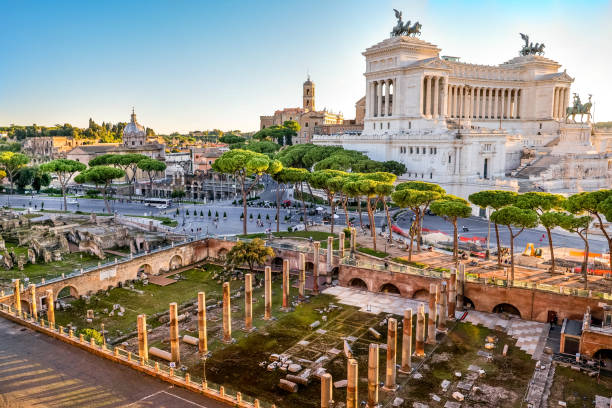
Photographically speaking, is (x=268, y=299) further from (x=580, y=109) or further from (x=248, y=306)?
(x=580, y=109)

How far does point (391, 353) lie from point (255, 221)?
125 feet

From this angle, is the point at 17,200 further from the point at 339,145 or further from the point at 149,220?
the point at 339,145

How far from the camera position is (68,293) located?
3994cm

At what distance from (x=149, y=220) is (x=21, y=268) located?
17680 millimetres

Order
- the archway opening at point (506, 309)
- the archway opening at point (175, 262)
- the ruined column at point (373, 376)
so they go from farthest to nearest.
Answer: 1. the archway opening at point (175, 262)
2. the archway opening at point (506, 309)
3. the ruined column at point (373, 376)

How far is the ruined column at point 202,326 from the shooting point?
29.5 metres

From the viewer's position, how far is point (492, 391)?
25.8 meters

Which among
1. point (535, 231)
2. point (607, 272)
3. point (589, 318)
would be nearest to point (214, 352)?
point (589, 318)

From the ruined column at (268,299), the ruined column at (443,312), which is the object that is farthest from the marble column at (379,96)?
the ruined column at (268,299)

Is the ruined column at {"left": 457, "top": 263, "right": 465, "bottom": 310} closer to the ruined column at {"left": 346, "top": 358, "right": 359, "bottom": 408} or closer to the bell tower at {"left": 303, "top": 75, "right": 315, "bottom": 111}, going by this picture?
the ruined column at {"left": 346, "top": 358, "right": 359, "bottom": 408}

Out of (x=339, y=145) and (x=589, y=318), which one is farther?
(x=339, y=145)

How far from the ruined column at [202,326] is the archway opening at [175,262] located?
59.8 ft

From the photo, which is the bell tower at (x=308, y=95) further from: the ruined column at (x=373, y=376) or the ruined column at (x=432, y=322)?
the ruined column at (x=373, y=376)

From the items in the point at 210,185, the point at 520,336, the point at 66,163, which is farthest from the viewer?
the point at 210,185
